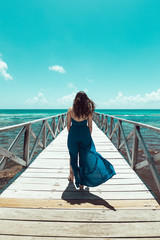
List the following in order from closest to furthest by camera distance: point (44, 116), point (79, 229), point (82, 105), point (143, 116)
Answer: point (79, 229) → point (82, 105) → point (44, 116) → point (143, 116)

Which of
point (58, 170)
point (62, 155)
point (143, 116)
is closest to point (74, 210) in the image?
point (58, 170)

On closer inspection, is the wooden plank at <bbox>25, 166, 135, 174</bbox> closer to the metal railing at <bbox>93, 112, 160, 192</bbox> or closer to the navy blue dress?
the metal railing at <bbox>93, 112, 160, 192</bbox>

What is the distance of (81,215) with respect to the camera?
1.82 metres

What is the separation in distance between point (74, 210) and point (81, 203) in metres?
0.20

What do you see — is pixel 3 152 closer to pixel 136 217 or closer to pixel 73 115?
pixel 73 115

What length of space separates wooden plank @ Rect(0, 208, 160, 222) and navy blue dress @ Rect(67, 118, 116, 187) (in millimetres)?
445

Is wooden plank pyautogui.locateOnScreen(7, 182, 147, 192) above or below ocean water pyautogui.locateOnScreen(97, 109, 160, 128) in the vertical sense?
above

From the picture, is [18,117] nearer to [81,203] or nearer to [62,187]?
[62,187]

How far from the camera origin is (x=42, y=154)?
14.4 ft

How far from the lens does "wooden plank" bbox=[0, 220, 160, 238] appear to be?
1.54 meters

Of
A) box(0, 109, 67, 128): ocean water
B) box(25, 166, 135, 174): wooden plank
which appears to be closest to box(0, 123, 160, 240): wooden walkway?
box(25, 166, 135, 174): wooden plank

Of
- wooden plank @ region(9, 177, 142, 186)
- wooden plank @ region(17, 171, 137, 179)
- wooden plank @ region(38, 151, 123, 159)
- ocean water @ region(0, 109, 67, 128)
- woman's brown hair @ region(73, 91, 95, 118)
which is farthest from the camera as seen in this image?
ocean water @ region(0, 109, 67, 128)

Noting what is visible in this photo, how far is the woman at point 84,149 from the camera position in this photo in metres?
2.22

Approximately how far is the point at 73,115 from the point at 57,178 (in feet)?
Answer: 4.95
